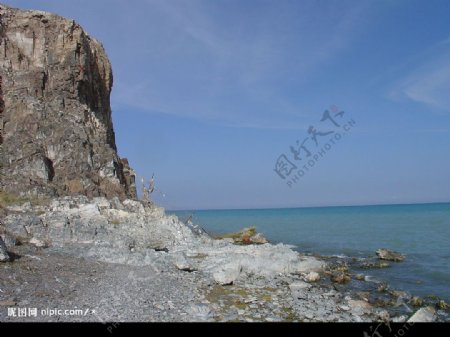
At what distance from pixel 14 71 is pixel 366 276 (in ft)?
122

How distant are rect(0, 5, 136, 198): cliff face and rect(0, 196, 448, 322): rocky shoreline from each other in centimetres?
832

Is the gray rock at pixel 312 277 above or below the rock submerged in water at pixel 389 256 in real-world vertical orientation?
above

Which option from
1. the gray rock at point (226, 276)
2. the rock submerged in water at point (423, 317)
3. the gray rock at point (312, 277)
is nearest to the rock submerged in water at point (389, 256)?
the gray rock at point (312, 277)

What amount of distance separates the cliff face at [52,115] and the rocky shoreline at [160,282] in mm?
8320

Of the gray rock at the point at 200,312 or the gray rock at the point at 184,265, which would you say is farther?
the gray rock at the point at 184,265

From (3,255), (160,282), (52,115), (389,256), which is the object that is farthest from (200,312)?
(52,115)

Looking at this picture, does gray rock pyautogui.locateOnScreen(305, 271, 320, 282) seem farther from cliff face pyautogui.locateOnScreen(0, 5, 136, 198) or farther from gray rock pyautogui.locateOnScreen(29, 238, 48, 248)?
cliff face pyautogui.locateOnScreen(0, 5, 136, 198)

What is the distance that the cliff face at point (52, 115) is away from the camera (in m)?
36.9

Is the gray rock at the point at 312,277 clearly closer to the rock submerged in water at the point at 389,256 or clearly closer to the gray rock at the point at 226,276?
the gray rock at the point at 226,276

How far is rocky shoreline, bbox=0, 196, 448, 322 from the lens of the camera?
12.7m

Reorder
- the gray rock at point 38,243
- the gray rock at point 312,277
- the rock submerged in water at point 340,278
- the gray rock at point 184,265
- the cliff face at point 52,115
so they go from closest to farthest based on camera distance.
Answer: the gray rock at point 184,265 → the gray rock at point 312,277 → the rock submerged in water at point 340,278 → the gray rock at point 38,243 → the cliff face at point 52,115

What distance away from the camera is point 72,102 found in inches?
1689

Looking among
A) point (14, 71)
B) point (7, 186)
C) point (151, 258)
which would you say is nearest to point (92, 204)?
point (7, 186)

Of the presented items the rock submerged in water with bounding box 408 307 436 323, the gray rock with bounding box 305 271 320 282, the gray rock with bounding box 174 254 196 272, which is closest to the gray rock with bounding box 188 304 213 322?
the gray rock with bounding box 174 254 196 272
